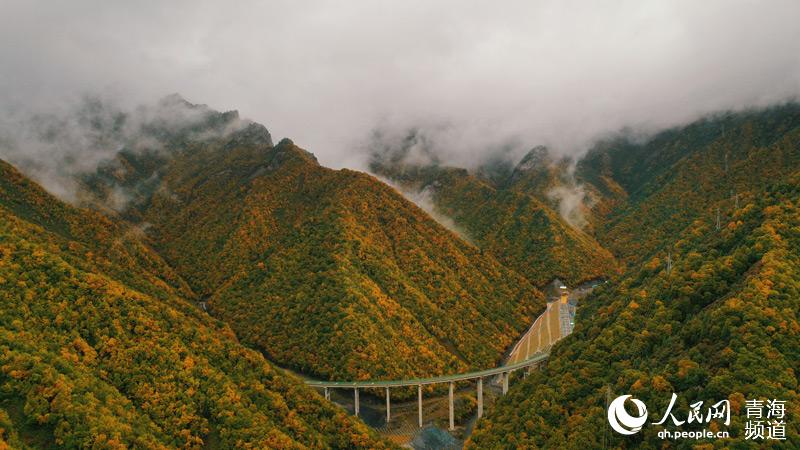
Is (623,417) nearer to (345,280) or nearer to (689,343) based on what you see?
(689,343)

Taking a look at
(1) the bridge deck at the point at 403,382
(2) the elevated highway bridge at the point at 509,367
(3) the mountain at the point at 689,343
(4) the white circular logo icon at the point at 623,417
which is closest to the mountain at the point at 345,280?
(1) the bridge deck at the point at 403,382

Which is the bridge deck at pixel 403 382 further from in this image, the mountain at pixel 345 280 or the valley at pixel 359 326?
the mountain at pixel 345 280

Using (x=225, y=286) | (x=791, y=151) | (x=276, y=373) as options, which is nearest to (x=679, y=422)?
(x=276, y=373)

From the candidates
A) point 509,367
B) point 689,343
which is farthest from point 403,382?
point 689,343

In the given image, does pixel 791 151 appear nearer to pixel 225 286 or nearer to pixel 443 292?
pixel 443 292

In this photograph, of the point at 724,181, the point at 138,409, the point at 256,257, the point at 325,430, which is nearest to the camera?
the point at 138,409

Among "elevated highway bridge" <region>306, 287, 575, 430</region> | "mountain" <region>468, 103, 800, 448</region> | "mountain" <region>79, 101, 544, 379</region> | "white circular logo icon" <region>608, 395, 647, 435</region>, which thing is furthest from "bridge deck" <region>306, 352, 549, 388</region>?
"white circular logo icon" <region>608, 395, 647, 435</region>
